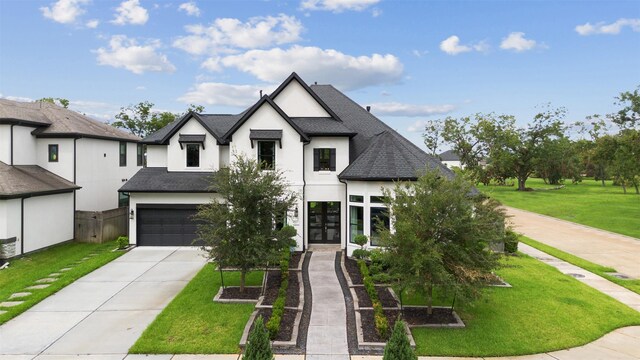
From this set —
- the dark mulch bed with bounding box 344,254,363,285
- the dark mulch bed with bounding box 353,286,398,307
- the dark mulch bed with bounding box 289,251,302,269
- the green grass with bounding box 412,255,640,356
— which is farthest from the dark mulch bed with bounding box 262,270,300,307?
the green grass with bounding box 412,255,640,356

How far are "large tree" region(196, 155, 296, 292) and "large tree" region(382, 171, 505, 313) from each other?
4.40m

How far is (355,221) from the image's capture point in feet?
61.6

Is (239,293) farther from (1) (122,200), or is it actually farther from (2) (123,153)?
(2) (123,153)

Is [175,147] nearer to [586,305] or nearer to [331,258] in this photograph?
[331,258]

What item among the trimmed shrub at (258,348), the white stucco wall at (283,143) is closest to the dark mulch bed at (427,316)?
the trimmed shrub at (258,348)

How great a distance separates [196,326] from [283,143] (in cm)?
1134

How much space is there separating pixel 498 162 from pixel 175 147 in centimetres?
6052

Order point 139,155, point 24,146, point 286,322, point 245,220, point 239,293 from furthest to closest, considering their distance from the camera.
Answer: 1. point 139,155
2. point 24,146
3. point 239,293
4. point 245,220
5. point 286,322

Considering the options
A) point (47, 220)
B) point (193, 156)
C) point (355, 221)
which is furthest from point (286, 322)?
point (47, 220)

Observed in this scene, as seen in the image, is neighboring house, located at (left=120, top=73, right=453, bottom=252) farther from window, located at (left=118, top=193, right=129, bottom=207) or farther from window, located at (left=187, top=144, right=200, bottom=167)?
window, located at (left=118, top=193, right=129, bottom=207)

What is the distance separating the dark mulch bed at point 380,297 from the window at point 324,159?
26.9 ft

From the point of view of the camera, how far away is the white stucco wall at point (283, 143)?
65.6 ft

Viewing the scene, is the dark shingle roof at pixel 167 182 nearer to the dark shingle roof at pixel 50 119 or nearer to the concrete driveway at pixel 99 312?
the concrete driveway at pixel 99 312

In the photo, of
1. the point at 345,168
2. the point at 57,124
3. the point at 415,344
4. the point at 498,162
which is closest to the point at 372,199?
the point at 345,168
